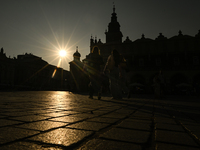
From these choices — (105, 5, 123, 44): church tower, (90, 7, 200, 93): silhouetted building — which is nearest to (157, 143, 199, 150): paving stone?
(90, 7, 200, 93): silhouetted building

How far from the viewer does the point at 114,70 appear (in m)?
7.17

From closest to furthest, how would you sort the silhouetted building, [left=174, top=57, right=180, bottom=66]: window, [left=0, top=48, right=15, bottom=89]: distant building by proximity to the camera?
1. the silhouetted building
2. [left=174, top=57, right=180, bottom=66]: window
3. [left=0, top=48, right=15, bottom=89]: distant building

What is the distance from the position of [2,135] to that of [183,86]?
29.9 metres

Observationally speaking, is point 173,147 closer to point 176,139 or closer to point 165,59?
point 176,139

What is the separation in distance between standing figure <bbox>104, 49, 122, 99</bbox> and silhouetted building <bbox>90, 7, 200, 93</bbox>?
22746 millimetres

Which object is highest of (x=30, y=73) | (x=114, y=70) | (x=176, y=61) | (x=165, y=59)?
(x=165, y=59)

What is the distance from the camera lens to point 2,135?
1.35 metres

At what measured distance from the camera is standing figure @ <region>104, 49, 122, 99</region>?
7031 millimetres

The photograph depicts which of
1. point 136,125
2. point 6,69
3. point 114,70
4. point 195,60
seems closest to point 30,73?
point 6,69

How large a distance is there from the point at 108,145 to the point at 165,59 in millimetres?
33498

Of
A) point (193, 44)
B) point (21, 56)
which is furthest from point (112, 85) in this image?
point (21, 56)

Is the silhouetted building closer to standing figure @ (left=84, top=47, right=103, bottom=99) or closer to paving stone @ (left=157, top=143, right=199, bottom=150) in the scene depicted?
standing figure @ (left=84, top=47, right=103, bottom=99)

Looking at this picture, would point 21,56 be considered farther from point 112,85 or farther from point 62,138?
point 62,138

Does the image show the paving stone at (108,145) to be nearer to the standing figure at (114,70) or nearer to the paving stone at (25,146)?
the paving stone at (25,146)
